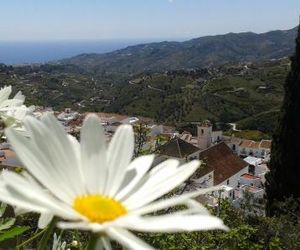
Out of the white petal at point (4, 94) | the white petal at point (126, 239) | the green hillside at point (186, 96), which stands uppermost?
the white petal at point (4, 94)

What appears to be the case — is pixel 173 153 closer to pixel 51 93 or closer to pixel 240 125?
pixel 240 125

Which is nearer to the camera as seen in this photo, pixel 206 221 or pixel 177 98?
pixel 206 221

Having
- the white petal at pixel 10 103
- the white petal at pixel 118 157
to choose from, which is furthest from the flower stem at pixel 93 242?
the white petal at pixel 10 103

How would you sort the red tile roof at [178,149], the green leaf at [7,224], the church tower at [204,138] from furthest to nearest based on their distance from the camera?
1. the church tower at [204,138]
2. the red tile roof at [178,149]
3. the green leaf at [7,224]

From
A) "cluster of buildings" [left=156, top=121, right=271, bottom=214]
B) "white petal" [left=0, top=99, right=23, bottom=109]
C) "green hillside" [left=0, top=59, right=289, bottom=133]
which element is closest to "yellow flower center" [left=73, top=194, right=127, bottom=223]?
"white petal" [left=0, top=99, right=23, bottom=109]

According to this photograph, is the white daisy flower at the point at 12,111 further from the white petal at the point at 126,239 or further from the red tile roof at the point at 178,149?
the red tile roof at the point at 178,149

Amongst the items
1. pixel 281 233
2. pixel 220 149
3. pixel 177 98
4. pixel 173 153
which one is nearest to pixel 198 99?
pixel 177 98

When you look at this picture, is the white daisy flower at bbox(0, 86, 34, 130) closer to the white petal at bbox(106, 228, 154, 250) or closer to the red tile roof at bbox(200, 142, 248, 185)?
the white petal at bbox(106, 228, 154, 250)
